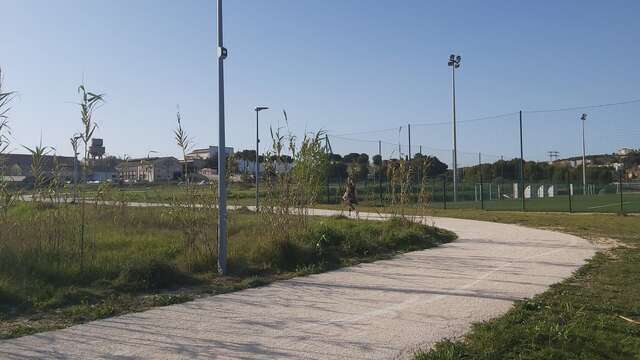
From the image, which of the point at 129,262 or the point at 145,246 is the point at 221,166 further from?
the point at 145,246

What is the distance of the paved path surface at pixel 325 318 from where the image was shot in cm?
511

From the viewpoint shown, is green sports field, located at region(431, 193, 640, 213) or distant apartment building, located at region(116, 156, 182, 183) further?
green sports field, located at region(431, 193, 640, 213)

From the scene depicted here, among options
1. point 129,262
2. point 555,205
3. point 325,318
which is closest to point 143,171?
point 129,262

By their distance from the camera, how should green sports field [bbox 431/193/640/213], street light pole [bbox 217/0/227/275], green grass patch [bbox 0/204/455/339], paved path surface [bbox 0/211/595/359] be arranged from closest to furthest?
1. paved path surface [bbox 0/211/595/359]
2. green grass patch [bbox 0/204/455/339]
3. street light pole [bbox 217/0/227/275]
4. green sports field [bbox 431/193/640/213]

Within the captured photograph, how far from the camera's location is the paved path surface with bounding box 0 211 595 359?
511 centimetres

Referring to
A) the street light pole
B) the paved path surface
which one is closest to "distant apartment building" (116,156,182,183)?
the street light pole

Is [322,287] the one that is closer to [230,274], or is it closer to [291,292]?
[291,292]

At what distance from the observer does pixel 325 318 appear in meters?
6.29

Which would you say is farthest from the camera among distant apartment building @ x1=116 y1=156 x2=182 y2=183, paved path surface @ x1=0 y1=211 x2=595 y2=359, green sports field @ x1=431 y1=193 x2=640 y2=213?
green sports field @ x1=431 y1=193 x2=640 y2=213

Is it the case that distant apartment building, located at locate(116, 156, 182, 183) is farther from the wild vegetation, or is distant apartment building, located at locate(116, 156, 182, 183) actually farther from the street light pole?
the street light pole

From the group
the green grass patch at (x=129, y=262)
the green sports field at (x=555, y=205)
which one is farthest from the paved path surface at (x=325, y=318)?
the green sports field at (x=555, y=205)

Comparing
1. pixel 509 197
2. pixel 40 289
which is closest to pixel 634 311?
pixel 40 289

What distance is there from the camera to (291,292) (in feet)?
25.5

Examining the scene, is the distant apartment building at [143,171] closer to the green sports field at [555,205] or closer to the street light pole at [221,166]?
the street light pole at [221,166]
